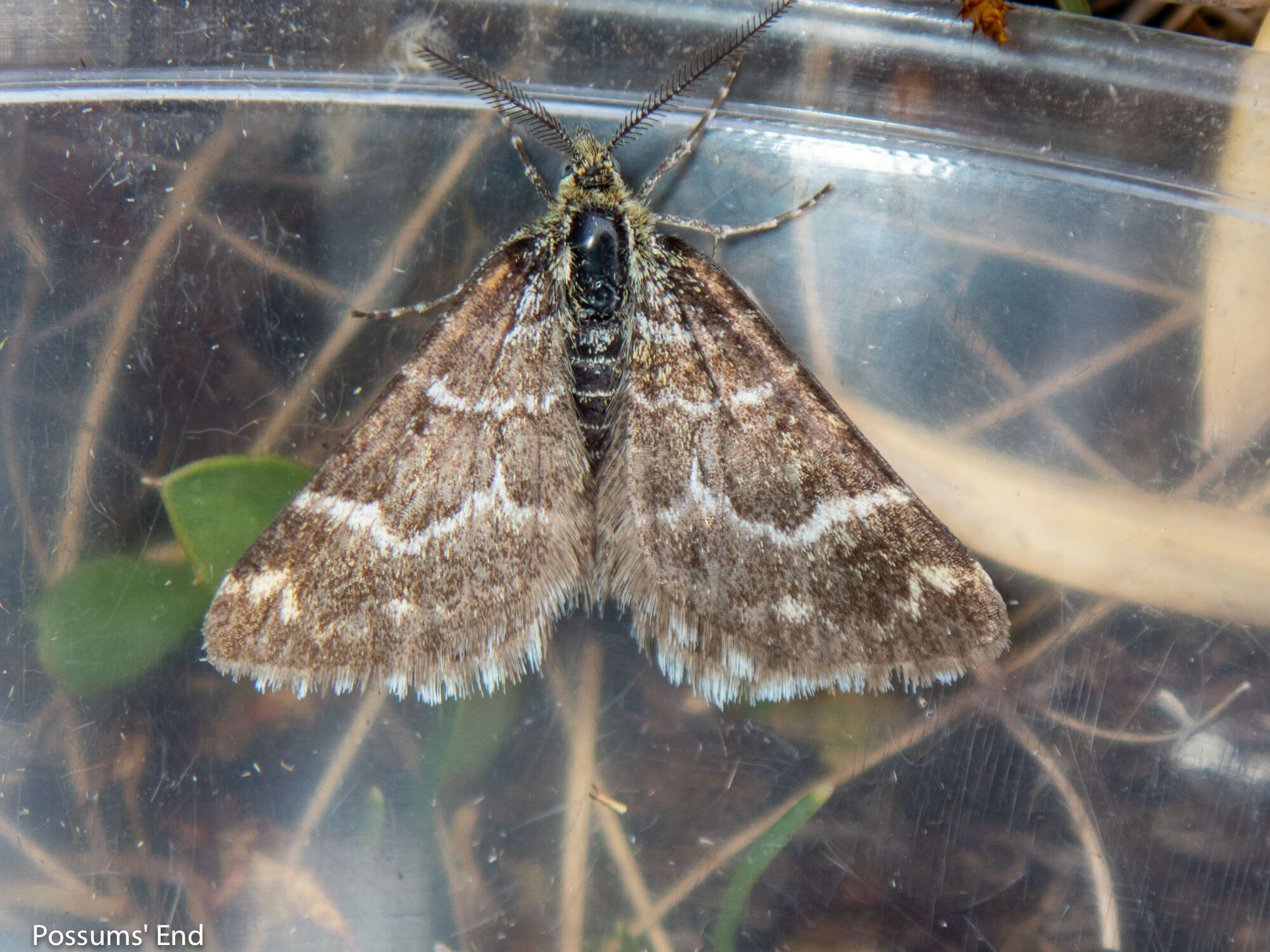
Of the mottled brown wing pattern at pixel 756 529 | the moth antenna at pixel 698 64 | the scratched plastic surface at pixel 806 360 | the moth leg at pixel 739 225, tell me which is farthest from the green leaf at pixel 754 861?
the moth antenna at pixel 698 64

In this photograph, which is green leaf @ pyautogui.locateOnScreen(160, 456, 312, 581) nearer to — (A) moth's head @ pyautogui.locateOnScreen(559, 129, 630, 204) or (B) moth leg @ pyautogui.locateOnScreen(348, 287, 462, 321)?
(B) moth leg @ pyautogui.locateOnScreen(348, 287, 462, 321)

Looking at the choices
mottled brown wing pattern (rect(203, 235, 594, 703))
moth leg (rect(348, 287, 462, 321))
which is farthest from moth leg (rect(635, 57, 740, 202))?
moth leg (rect(348, 287, 462, 321))

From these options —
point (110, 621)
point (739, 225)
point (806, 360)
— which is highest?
point (739, 225)

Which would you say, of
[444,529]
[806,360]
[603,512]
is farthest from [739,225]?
[444,529]

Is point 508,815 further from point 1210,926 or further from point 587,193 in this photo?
point 1210,926

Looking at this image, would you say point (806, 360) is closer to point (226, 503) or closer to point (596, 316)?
point (596, 316)

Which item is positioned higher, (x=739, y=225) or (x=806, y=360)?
(x=739, y=225)

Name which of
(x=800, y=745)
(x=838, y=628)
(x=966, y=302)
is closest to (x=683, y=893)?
(x=800, y=745)
